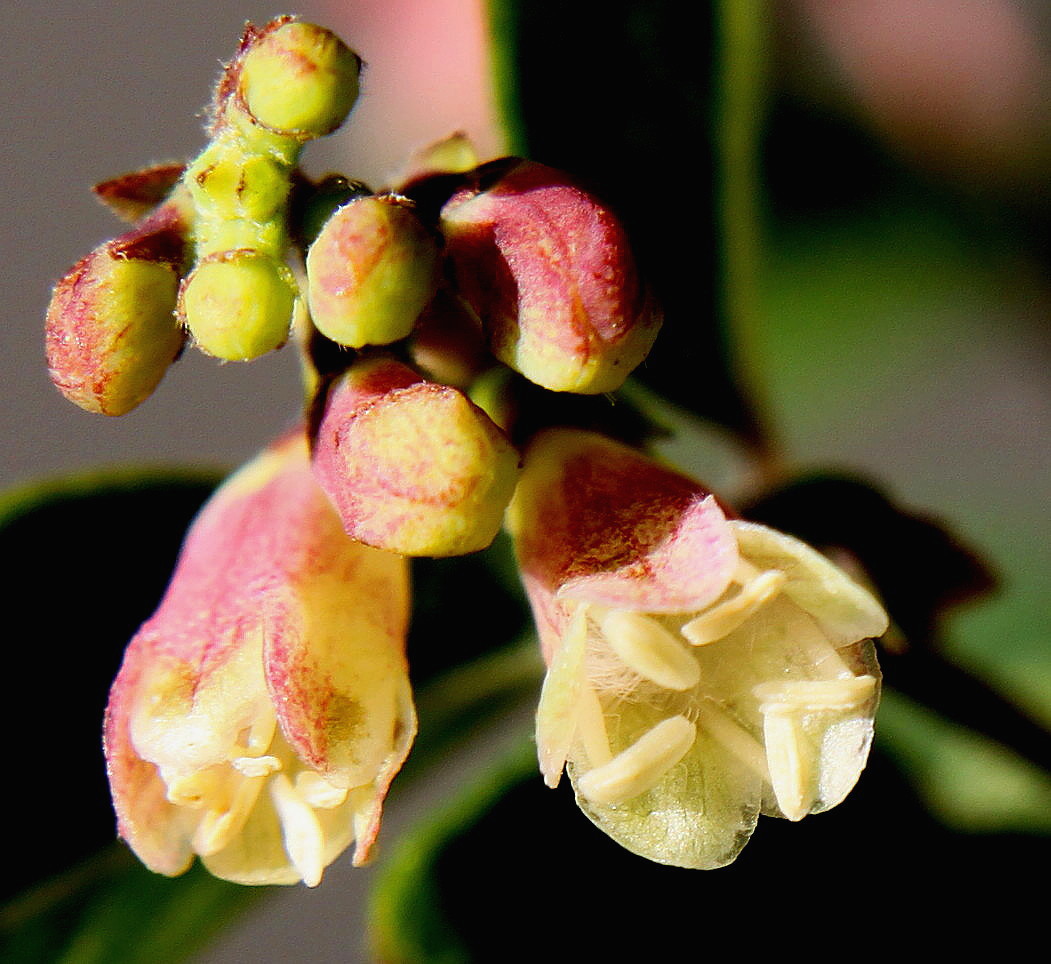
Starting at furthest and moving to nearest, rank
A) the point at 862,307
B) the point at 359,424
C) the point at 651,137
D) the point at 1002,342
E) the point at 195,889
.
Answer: the point at 1002,342 < the point at 862,307 < the point at 195,889 < the point at 651,137 < the point at 359,424

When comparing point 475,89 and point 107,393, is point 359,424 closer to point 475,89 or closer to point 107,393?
point 107,393

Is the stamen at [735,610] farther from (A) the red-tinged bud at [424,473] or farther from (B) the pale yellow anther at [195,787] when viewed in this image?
(B) the pale yellow anther at [195,787]

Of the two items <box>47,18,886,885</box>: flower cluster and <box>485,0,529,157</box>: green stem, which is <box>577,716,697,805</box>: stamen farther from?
<box>485,0,529,157</box>: green stem

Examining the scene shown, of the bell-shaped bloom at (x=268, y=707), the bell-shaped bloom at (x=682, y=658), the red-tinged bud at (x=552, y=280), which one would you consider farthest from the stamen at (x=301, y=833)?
the red-tinged bud at (x=552, y=280)

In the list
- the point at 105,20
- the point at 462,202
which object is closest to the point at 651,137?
the point at 462,202

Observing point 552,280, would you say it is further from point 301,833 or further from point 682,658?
point 301,833

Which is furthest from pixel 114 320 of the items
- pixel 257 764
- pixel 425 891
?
pixel 425 891

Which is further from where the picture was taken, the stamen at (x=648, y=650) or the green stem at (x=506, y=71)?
the green stem at (x=506, y=71)
